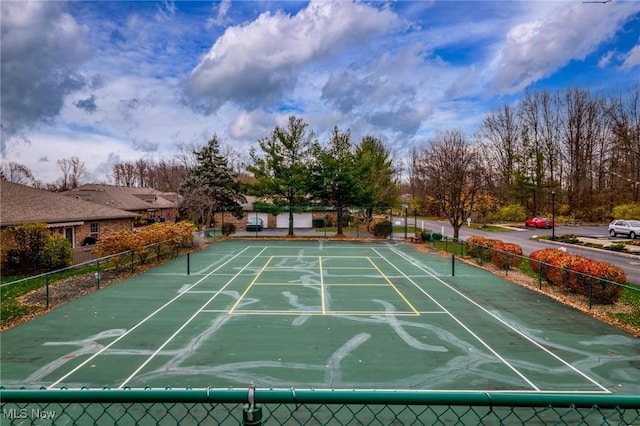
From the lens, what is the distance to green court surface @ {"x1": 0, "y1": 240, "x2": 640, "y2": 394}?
26.9 feet

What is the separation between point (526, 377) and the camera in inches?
328

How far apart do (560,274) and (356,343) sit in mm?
10940

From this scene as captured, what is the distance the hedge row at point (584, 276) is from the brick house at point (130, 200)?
3291 cm

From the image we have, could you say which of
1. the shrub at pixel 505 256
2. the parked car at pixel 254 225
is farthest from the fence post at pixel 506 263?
the parked car at pixel 254 225

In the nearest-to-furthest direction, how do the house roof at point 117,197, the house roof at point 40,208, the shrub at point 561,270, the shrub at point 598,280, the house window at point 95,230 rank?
the shrub at point 598,280
the shrub at point 561,270
the house roof at point 40,208
the house window at point 95,230
the house roof at point 117,197

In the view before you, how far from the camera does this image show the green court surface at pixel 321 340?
8.19 meters

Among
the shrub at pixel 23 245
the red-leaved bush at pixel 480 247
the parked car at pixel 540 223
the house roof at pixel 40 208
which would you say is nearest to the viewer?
the shrub at pixel 23 245

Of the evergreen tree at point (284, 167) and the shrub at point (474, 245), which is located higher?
the evergreen tree at point (284, 167)

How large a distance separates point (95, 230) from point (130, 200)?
70.5ft

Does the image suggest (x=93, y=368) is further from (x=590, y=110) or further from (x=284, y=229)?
(x=590, y=110)

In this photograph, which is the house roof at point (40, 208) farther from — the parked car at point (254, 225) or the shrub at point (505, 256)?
the shrub at point (505, 256)

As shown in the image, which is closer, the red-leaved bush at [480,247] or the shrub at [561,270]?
the shrub at [561,270]

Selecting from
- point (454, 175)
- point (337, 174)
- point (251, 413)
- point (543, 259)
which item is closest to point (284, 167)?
point (337, 174)

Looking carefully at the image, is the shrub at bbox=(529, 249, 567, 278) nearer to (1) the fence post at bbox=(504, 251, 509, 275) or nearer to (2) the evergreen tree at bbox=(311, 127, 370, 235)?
(1) the fence post at bbox=(504, 251, 509, 275)
